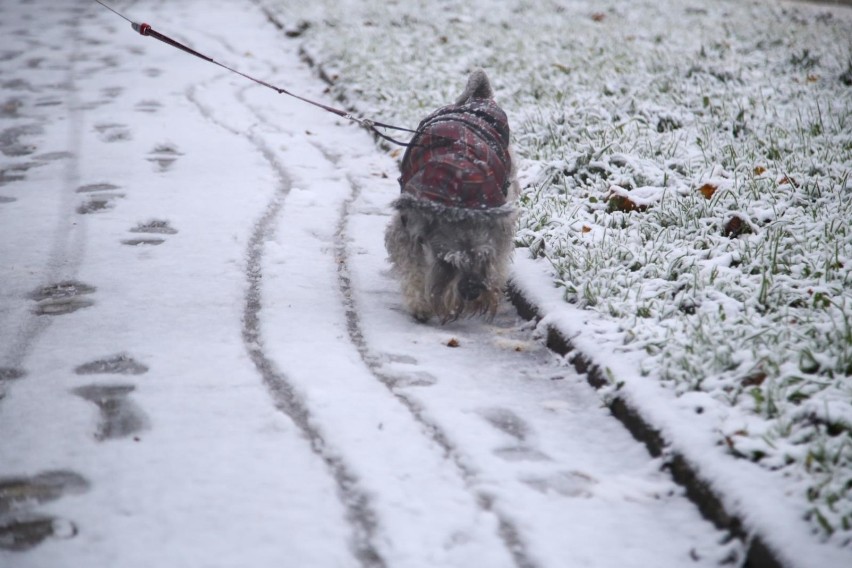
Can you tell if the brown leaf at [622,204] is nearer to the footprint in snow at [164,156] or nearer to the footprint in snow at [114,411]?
the footprint in snow at [114,411]

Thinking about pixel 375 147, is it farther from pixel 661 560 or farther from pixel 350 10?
pixel 350 10

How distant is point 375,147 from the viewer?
24.3ft

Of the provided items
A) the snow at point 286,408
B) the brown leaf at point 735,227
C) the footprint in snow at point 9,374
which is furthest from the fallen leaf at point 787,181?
the footprint in snow at point 9,374

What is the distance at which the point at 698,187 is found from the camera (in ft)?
16.6

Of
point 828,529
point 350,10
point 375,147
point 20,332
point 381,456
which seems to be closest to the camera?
point 828,529

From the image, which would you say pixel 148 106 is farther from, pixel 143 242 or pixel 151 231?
pixel 143 242

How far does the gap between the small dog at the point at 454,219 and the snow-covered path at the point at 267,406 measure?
232 mm

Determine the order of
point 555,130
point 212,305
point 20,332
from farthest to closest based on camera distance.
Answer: point 555,130
point 212,305
point 20,332

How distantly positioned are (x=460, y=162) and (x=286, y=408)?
1.55m

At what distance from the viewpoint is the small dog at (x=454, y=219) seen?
3713mm

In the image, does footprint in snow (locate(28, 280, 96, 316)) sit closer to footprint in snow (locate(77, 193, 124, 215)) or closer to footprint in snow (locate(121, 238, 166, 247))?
footprint in snow (locate(121, 238, 166, 247))

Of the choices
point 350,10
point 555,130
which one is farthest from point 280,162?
point 350,10

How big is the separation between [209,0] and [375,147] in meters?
11.3

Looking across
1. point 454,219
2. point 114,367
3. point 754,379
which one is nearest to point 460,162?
point 454,219
